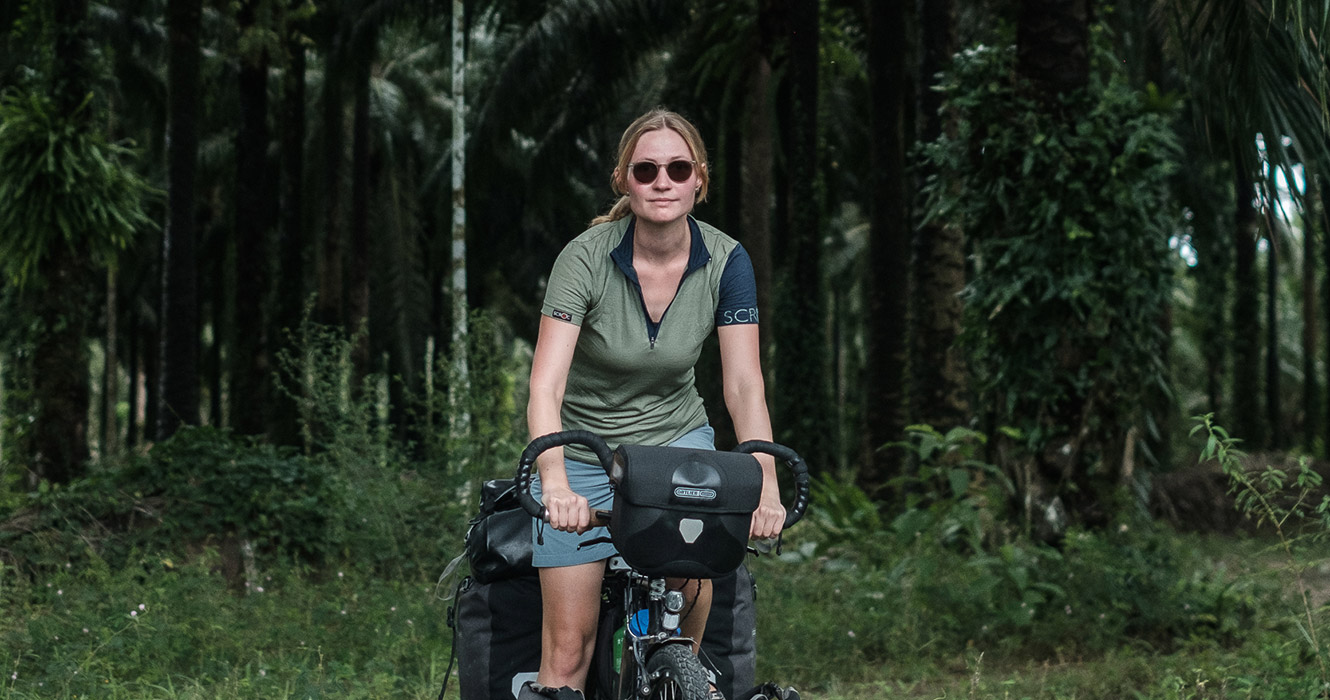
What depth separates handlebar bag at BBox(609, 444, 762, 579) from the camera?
2820mm

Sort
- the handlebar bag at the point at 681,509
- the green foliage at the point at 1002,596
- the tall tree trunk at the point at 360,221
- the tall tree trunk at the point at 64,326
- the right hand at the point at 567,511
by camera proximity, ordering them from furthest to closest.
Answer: the tall tree trunk at the point at 360,221, the tall tree trunk at the point at 64,326, the green foliage at the point at 1002,596, the right hand at the point at 567,511, the handlebar bag at the point at 681,509

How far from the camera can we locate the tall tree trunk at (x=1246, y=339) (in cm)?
2316

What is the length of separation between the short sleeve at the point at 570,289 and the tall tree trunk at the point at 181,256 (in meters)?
10.5

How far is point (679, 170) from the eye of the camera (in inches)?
130

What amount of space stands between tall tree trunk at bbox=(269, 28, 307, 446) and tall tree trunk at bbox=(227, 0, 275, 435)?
1.52 feet

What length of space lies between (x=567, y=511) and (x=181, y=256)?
11385 mm

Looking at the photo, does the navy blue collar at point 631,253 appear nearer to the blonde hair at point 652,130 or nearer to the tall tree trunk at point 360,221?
the blonde hair at point 652,130

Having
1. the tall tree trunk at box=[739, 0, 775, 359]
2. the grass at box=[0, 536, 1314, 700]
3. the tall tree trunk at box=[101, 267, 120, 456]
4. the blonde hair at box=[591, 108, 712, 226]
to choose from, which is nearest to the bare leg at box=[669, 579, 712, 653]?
the blonde hair at box=[591, 108, 712, 226]

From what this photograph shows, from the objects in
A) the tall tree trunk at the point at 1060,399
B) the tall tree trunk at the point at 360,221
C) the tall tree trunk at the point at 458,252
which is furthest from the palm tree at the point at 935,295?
the tall tree trunk at the point at 360,221

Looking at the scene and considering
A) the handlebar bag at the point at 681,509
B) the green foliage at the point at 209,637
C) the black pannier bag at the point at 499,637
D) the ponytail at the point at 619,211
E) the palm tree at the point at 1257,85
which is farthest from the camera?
the palm tree at the point at 1257,85

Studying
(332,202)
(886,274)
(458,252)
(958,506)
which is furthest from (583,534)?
(332,202)

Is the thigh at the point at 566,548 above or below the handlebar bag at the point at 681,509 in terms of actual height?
below

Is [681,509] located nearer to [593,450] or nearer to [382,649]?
[593,450]

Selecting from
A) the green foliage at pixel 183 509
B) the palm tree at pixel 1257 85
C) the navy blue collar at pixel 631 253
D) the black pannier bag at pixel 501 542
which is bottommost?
the green foliage at pixel 183 509
